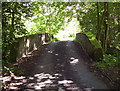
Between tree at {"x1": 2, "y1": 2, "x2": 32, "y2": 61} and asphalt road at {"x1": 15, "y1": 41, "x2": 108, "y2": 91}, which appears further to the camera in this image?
tree at {"x1": 2, "y1": 2, "x2": 32, "y2": 61}

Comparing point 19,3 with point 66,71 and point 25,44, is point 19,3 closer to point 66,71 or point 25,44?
point 25,44

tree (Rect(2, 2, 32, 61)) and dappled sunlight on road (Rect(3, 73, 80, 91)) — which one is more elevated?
tree (Rect(2, 2, 32, 61))

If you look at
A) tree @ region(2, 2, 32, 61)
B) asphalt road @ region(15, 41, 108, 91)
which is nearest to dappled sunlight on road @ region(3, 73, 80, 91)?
asphalt road @ region(15, 41, 108, 91)

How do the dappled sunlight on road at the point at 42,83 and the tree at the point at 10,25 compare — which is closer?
the dappled sunlight on road at the point at 42,83

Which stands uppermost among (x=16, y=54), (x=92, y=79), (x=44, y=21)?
(x=44, y=21)

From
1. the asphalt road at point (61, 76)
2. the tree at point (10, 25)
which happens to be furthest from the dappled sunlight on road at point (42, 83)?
the tree at point (10, 25)

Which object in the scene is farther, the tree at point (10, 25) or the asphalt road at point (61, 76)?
the tree at point (10, 25)

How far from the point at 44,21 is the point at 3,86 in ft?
85.3

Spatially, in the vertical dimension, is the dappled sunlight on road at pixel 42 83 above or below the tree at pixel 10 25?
below

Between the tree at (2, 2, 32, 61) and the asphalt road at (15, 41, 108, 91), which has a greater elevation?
the tree at (2, 2, 32, 61)

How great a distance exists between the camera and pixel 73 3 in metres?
15.5

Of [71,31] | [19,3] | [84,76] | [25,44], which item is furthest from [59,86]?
[71,31]

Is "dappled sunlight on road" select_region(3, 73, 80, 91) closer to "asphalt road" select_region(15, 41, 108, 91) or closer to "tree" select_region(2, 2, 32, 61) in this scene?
"asphalt road" select_region(15, 41, 108, 91)

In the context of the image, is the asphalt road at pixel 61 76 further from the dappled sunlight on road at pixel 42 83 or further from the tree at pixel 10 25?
the tree at pixel 10 25
